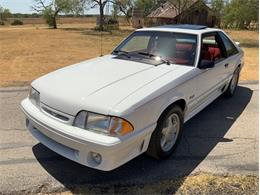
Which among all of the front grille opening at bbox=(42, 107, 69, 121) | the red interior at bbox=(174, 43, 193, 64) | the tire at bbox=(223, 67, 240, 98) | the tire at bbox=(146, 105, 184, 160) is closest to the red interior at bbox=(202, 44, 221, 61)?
the red interior at bbox=(174, 43, 193, 64)

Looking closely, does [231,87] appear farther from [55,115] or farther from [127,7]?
[127,7]

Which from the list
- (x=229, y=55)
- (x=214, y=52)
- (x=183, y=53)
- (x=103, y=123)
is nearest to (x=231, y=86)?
(x=229, y=55)

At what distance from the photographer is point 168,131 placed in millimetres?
3570

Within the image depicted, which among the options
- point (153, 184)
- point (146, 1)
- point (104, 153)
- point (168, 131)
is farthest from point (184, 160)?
point (146, 1)

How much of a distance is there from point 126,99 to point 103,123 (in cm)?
34

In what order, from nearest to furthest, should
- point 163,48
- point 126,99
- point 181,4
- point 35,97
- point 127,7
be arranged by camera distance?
point 126,99 → point 35,97 → point 163,48 → point 181,4 → point 127,7

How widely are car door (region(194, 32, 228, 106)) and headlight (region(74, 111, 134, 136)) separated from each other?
173 centimetres

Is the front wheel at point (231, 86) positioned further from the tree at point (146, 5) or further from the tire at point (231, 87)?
the tree at point (146, 5)

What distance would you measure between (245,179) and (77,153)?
184 cm

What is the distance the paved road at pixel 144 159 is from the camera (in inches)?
125

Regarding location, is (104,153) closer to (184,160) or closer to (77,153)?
(77,153)

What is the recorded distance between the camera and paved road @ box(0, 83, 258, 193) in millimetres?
3168

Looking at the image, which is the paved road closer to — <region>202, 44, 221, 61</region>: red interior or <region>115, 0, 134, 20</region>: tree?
<region>202, 44, 221, 61</region>: red interior

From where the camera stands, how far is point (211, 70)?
177 inches
